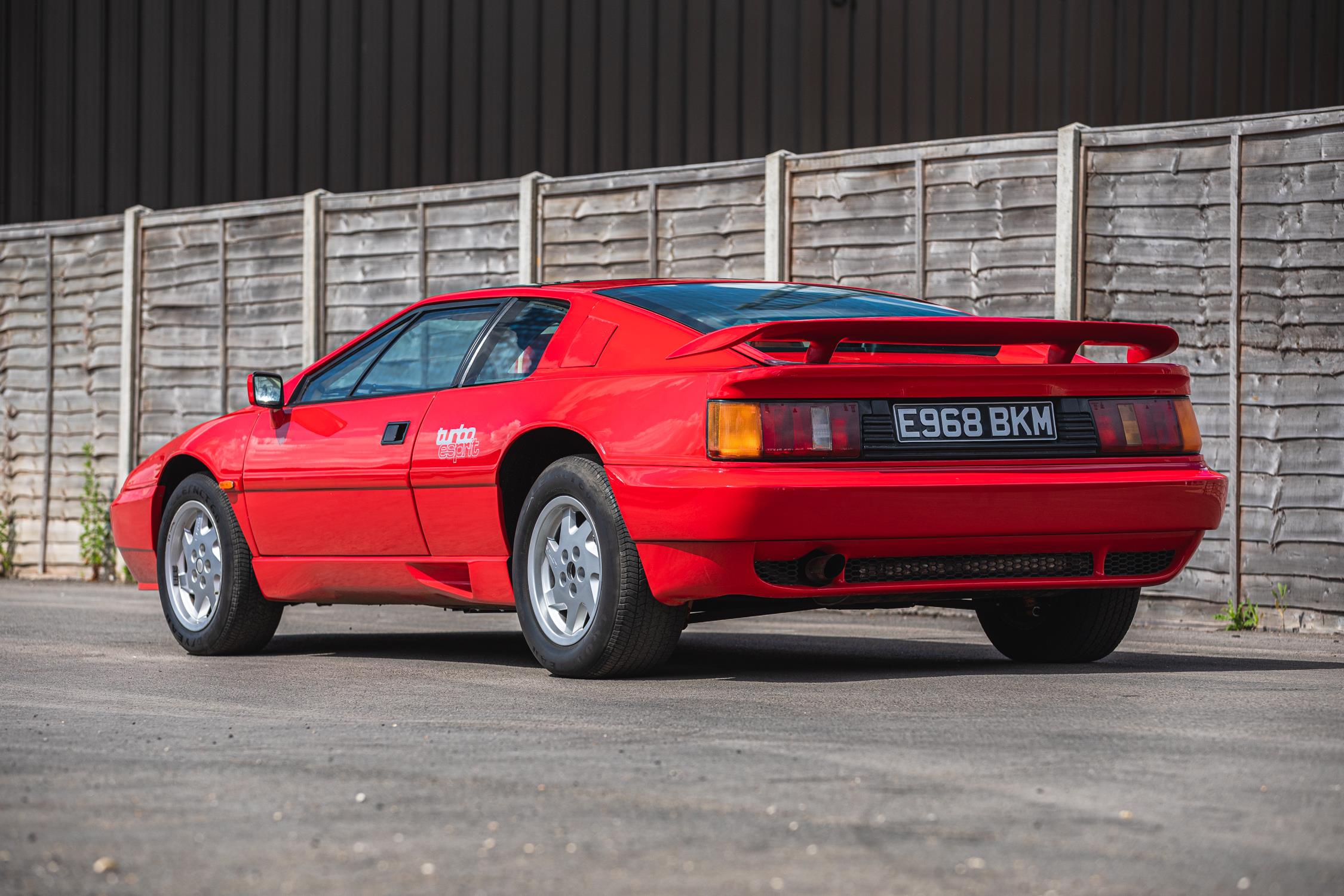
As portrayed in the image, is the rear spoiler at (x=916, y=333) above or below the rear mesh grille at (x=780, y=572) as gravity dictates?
above

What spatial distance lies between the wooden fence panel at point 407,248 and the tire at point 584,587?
513 cm

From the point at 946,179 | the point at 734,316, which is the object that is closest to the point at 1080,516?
the point at 734,316

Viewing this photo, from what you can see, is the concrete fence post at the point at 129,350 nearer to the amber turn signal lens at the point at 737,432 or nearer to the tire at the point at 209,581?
the tire at the point at 209,581

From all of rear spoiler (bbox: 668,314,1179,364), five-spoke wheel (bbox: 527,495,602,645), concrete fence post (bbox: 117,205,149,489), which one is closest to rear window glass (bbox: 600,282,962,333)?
rear spoiler (bbox: 668,314,1179,364)

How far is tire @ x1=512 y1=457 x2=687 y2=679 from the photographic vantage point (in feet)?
18.8

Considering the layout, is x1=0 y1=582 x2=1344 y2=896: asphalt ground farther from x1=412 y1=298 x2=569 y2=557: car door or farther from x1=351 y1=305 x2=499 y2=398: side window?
x1=351 y1=305 x2=499 y2=398: side window

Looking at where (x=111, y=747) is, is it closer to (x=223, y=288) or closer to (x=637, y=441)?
(x=637, y=441)

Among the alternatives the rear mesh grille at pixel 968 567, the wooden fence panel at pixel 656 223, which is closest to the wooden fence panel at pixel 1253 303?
the wooden fence panel at pixel 656 223

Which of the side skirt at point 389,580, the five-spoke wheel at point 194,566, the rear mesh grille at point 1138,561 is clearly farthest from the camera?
the five-spoke wheel at point 194,566

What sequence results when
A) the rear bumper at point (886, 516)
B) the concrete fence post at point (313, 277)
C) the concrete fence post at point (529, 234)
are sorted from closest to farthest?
the rear bumper at point (886, 516), the concrete fence post at point (529, 234), the concrete fence post at point (313, 277)

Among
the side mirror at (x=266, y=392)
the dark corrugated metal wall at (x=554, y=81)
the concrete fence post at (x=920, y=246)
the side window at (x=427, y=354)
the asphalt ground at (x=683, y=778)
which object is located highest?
the dark corrugated metal wall at (x=554, y=81)

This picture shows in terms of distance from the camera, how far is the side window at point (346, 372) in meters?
7.11

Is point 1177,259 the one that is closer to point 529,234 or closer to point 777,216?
point 777,216

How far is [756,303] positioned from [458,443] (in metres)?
1.10
